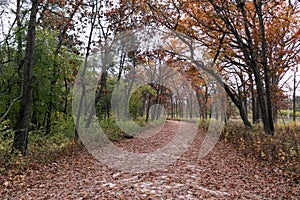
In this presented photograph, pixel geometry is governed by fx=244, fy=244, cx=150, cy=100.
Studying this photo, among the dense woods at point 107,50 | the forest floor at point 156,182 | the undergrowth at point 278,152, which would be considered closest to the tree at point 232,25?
the dense woods at point 107,50

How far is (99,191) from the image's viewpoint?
14.8 ft

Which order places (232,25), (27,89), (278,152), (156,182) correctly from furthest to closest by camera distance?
(232,25), (27,89), (278,152), (156,182)

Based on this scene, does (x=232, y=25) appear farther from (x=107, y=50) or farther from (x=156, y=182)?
(x=156, y=182)

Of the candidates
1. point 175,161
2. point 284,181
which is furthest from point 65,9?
point 284,181

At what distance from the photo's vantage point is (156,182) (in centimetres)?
501

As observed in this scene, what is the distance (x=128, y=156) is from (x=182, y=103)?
36704mm

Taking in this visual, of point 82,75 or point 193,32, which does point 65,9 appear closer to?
point 82,75

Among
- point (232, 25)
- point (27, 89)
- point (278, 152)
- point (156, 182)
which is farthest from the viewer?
point (232, 25)

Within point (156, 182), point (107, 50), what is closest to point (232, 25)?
point (107, 50)

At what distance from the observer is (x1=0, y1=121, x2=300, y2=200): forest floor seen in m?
4.39

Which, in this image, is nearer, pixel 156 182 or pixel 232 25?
pixel 156 182

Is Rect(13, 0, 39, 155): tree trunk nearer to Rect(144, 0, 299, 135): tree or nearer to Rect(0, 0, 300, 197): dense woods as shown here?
Rect(0, 0, 300, 197): dense woods

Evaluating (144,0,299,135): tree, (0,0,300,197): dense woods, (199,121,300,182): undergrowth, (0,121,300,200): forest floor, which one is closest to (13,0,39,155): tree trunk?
(0,0,300,197): dense woods

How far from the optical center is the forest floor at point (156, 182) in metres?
4.39
